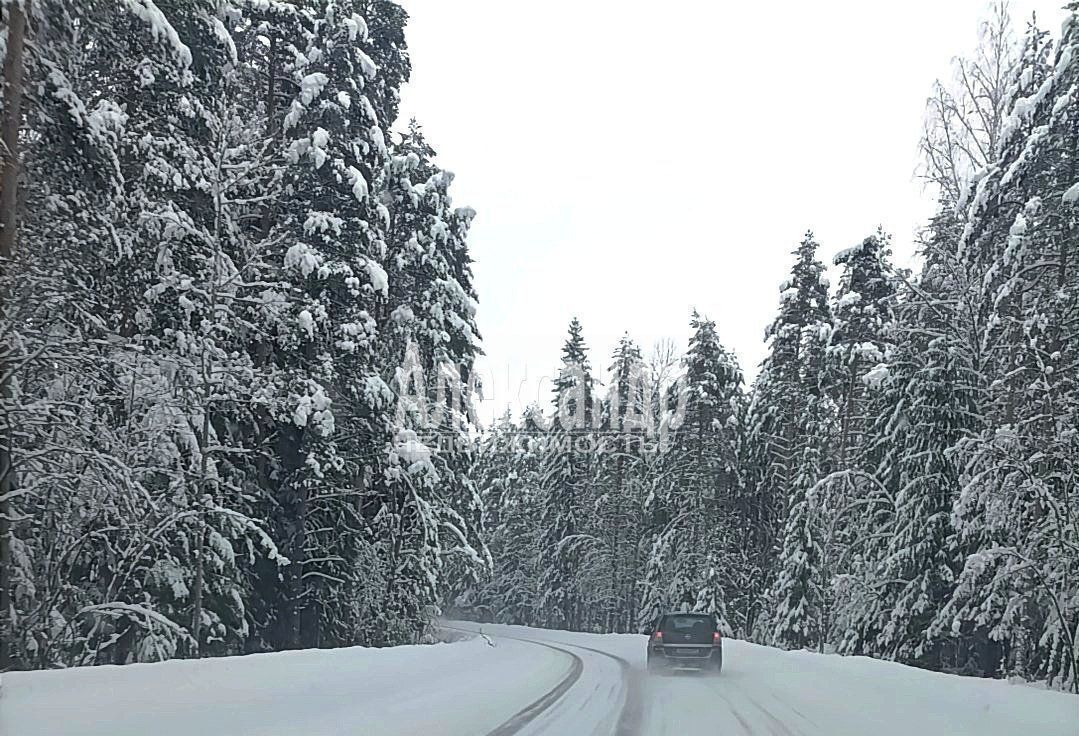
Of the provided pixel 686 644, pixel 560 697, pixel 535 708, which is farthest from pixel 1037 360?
pixel 686 644

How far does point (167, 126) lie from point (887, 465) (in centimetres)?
2128

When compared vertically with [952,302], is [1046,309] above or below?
below

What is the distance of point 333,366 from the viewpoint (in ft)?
74.6

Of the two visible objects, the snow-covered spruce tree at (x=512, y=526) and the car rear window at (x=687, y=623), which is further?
the snow-covered spruce tree at (x=512, y=526)

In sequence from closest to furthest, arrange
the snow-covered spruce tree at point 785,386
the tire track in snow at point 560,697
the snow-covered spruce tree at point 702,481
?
the tire track in snow at point 560,697 < the snow-covered spruce tree at point 785,386 < the snow-covered spruce tree at point 702,481

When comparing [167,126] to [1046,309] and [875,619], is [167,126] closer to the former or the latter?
[1046,309]

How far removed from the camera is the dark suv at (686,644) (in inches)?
1001

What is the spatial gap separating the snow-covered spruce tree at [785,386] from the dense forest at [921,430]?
11 centimetres

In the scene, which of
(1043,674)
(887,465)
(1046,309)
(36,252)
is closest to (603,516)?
(887,465)

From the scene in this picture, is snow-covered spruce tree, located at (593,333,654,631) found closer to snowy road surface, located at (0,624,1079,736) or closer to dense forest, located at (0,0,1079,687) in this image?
dense forest, located at (0,0,1079,687)

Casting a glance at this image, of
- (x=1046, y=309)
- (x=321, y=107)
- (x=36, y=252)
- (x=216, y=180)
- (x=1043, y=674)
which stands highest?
(x=321, y=107)

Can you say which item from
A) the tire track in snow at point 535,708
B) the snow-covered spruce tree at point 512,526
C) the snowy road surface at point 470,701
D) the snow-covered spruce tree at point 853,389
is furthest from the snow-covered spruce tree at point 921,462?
the snow-covered spruce tree at point 512,526

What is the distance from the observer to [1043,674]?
23.1 meters

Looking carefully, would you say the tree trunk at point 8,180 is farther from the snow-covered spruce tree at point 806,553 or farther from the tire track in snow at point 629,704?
the snow-covered spruce tree at point 806,553
